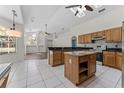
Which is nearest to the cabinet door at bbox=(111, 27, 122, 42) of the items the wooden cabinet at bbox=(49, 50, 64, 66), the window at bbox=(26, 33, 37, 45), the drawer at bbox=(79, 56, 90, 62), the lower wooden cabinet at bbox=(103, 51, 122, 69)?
the lower wooden cabinet at bbox=(103, 51, 122, 69)

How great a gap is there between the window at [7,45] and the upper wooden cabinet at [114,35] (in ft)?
19.0

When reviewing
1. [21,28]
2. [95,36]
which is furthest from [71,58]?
[21,28]

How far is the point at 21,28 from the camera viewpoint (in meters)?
6.35

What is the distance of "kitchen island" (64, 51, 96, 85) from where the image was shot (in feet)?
8.46

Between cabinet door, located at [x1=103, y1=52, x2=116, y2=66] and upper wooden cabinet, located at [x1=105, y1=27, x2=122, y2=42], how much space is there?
0.75 meters

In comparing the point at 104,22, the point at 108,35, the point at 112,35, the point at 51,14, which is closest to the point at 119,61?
the point at 112,35

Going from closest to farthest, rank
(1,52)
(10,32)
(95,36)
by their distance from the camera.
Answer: (10,32), (1,52), (95,36)

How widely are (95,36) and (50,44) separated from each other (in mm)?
9098

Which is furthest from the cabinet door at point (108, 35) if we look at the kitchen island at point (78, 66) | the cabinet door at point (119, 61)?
the kitchen island at point (78, 66)

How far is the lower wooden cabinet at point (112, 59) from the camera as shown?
4.15 m

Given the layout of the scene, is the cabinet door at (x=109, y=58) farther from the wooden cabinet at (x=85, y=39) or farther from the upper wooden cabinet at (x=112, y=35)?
the wooden cabinet at (x=85, y=39)
